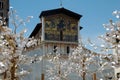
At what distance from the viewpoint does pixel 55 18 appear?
42719 mm

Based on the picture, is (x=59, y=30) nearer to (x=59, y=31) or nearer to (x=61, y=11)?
(x=59, y=31)

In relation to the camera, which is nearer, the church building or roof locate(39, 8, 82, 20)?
the church building

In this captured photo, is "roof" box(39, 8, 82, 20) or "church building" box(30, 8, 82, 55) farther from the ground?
"roof" box(39, 8, 82, 20)

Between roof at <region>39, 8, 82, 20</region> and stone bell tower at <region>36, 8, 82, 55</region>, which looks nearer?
stone bell tower at <region>36, 8, 82, 55</region>

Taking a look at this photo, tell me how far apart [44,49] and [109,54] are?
30.4m

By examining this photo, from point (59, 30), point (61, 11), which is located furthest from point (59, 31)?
point (61, 11)

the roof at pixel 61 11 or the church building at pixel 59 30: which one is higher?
the roof at pixel 61 11

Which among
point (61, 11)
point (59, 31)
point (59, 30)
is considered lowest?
point (59, 31)

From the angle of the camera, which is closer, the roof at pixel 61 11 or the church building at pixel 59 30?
the church building at pixel 59 30

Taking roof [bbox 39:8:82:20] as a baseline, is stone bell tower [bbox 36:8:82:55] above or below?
below

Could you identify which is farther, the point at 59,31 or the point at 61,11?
the point at 61,11

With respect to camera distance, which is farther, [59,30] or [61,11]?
[61,11]

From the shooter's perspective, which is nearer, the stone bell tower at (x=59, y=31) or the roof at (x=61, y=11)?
the stone bell tower at (x=59, y=31)

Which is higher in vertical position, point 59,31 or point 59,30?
point 59,30
